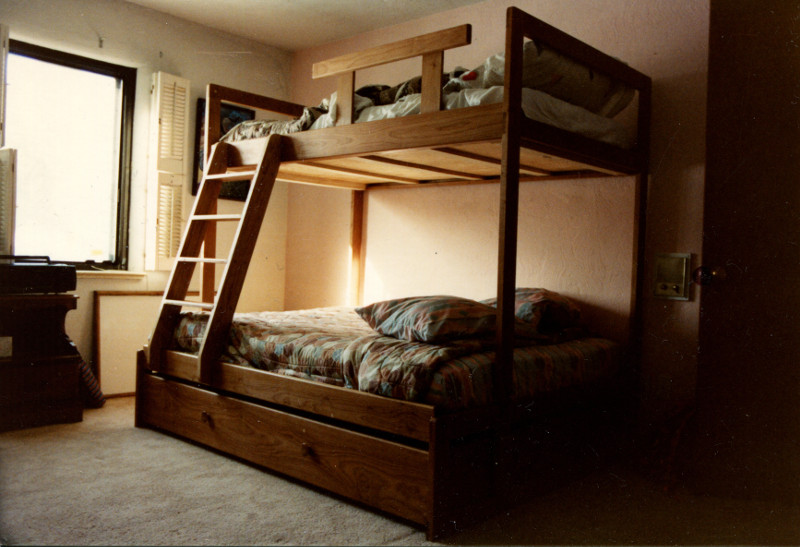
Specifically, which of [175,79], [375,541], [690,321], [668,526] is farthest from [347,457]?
[175,79]

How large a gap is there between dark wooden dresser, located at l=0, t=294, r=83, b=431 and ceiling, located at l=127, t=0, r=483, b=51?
6.45 ft

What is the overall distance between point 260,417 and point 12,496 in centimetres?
92

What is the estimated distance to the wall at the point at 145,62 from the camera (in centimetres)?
380

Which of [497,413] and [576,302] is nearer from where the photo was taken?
[497,413]

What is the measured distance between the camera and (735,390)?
7.74 ft

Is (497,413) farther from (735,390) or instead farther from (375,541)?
(735,390)

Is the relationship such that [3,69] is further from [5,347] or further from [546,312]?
[546,312]

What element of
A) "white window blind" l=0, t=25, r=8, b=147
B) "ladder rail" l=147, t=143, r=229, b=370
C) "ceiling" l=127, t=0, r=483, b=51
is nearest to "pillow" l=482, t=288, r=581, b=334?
"ladder rail" l=147, t=143, r=229, b=370

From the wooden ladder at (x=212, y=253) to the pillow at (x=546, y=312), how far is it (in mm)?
1172

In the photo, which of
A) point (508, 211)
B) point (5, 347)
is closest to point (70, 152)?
point (5, 347)

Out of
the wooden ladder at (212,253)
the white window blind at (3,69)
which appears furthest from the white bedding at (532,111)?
the white window blind at (3,69)

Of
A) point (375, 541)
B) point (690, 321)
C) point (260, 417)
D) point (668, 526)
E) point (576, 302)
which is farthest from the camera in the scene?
point (576, 302)

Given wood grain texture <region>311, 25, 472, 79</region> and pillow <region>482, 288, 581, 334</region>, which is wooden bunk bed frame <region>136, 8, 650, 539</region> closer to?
wood grain texture <region>311, 25, 472, 79</region>

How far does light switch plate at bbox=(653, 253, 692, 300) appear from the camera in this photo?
9.97 ft
